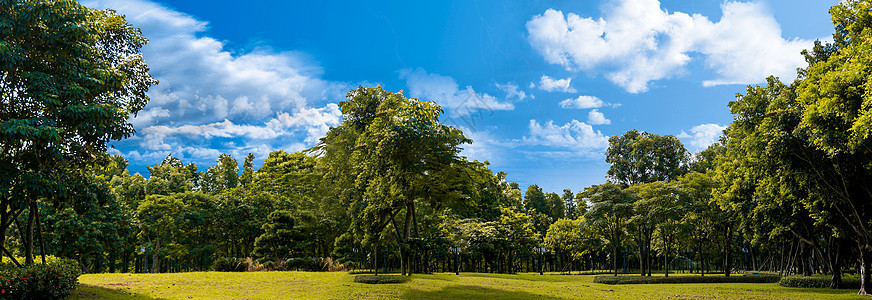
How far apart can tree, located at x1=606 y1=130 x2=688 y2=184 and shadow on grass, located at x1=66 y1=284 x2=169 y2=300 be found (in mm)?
52778

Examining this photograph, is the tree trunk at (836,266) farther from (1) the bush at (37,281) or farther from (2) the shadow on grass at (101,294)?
(1) the bush at (37,281)

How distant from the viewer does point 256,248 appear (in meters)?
36.1

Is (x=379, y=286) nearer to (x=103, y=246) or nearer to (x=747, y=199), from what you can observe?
(x=747, y=199)

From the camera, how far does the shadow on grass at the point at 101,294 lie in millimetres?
15305

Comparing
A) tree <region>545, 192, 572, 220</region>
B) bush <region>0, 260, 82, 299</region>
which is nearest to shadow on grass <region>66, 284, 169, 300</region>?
bush <region>0, 260, 82, 299</region>

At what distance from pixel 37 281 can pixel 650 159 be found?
188 feet

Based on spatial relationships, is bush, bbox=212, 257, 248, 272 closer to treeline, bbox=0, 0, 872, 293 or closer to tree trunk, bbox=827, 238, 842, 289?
treeline, bbox=0, 0, 872, 293

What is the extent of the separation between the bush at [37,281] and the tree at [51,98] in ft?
5.81

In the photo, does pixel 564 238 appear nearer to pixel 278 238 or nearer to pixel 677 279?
pixel 677 279

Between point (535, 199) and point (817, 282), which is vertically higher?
point (535, 199)

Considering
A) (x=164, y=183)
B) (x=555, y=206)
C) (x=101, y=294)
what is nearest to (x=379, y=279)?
(x=101, y=294)

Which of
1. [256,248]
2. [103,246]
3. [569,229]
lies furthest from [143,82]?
[569,229]

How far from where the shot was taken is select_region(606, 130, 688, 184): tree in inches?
2269

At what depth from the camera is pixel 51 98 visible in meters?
13.8
